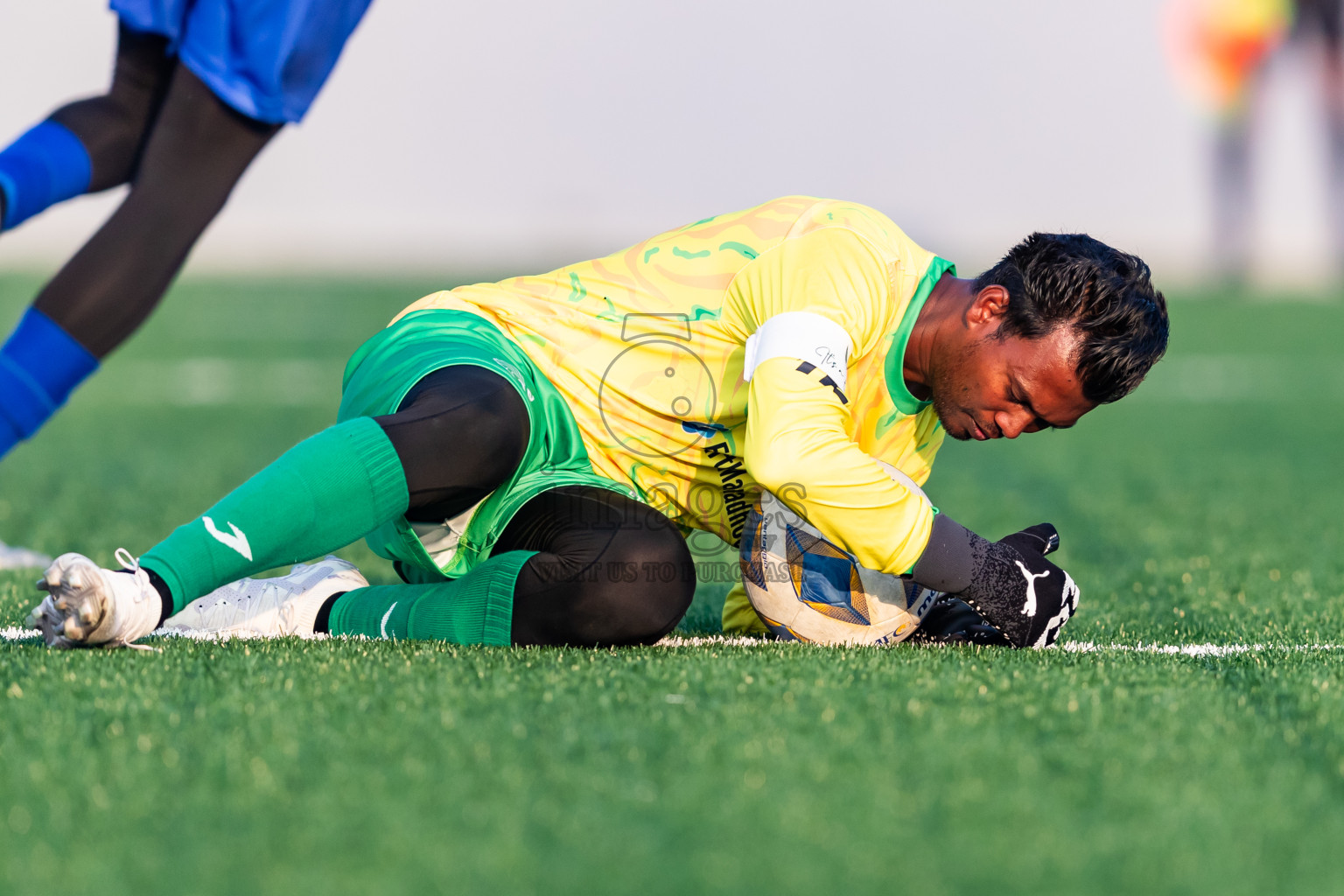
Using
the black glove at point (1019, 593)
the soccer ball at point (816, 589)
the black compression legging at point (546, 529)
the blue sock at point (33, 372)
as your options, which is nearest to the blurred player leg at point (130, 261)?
the blue sock at point (33, 372)

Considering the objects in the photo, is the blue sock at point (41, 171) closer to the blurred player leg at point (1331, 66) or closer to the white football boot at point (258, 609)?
the white football boot at point (258, 609)

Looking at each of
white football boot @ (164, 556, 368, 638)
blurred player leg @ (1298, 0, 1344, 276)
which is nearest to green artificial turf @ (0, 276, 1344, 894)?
white football boot @ (164, 556, 368, 638)

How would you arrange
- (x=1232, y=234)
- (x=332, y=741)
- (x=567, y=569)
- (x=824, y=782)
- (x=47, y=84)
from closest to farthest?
(x=824, y=782)
(x=332, y=741)
(x=567, y=569)
(x=1232, y=234)
(x=47, y=84)

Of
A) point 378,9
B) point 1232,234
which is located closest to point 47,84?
point 378,9

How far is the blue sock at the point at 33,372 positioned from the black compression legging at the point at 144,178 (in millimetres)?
21

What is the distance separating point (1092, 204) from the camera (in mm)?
25141

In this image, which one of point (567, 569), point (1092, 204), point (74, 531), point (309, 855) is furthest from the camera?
point (1092, 204)

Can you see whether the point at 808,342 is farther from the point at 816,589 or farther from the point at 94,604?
the point at 94,604

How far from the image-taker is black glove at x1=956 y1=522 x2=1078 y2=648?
6.64 ft

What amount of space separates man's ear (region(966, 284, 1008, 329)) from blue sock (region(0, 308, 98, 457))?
1.38 m

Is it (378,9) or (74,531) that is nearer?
(74,531)

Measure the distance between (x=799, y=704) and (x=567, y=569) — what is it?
0.50 metres

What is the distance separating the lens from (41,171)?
204cm

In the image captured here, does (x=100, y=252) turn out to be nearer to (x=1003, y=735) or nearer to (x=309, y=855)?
(x=309, y=855)
